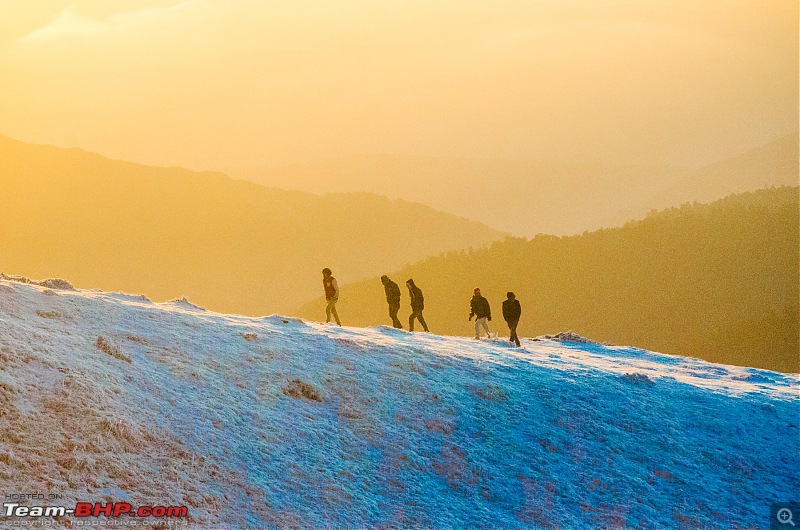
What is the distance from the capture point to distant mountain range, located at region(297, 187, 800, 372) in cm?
7394

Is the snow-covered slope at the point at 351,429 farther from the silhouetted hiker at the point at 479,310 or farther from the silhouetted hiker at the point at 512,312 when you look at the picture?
the silhouetted hiker at the point at 479,310

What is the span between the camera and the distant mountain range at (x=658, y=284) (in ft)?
243

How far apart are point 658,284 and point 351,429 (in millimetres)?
74180

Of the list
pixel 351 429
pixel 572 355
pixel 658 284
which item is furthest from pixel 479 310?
pixel 658 284

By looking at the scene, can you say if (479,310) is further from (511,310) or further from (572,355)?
(572,355)

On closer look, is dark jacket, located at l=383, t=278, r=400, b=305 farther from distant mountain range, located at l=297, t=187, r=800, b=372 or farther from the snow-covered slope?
distant mountain range, located at l=297, t=187, r=800, b=372

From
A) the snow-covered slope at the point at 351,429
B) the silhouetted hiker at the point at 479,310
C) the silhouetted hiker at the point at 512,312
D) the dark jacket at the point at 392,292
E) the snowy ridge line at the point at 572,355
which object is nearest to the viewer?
the snow-covered slope at the point at 351,429

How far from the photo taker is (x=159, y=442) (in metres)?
12.2

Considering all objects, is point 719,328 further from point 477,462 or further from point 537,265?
point 477,462

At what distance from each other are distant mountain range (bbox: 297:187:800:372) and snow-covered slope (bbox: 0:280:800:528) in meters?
55.3

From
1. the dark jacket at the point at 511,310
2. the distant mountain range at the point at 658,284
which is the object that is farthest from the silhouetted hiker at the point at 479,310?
the distant mountain range at the point at 658,284

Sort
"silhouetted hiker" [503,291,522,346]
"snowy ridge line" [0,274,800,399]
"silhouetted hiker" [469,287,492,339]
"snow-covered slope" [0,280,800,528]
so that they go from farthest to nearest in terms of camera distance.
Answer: "silhouetted hiker" [469,287,492,339] → "silhouetted hiker" [503,291,522,346] → "snowy ridge line" [0,274,800,399] → "snow-covered slope" [0,280,800,528]

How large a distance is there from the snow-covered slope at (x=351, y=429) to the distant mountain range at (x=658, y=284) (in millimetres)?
55327

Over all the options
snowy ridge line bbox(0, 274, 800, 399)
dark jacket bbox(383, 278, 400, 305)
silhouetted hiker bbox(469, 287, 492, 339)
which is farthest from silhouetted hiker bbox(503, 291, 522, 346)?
dark jacket bbox(383, 278, 400, 305)
